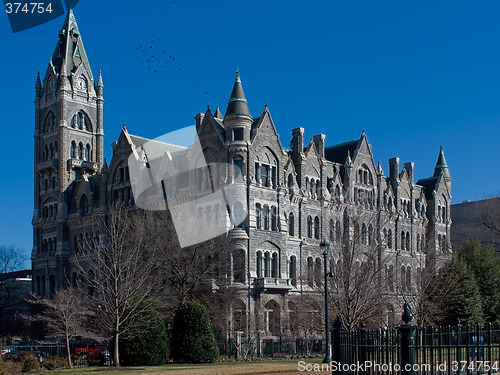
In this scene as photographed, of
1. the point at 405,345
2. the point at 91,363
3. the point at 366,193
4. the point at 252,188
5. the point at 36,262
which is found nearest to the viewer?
the point at 405,345

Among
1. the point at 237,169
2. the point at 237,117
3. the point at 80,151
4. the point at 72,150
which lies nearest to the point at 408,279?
the point at 237,169

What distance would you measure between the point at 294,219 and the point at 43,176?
31.5 m

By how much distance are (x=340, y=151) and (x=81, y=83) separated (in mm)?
29803

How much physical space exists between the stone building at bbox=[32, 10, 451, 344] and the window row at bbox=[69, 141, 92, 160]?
0.11 metres

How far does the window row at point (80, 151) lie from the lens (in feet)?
270

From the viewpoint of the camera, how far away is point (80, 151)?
8325 cm

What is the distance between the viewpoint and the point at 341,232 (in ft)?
178

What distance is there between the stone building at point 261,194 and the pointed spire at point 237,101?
0.08 meters

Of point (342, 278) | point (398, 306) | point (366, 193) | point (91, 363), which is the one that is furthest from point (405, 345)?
point (366, 193)

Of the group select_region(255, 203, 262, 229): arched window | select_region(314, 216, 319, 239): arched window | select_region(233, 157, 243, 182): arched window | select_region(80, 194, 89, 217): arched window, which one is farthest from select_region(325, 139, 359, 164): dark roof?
select_region(80, 194, 89, 217): arched window

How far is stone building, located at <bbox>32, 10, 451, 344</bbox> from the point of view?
197 ft

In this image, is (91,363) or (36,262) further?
(36,262)

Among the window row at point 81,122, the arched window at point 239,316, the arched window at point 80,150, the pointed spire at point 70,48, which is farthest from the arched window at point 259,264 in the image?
the pointed spire at point 70,48

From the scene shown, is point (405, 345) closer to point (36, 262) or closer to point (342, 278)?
point (342, 278)
